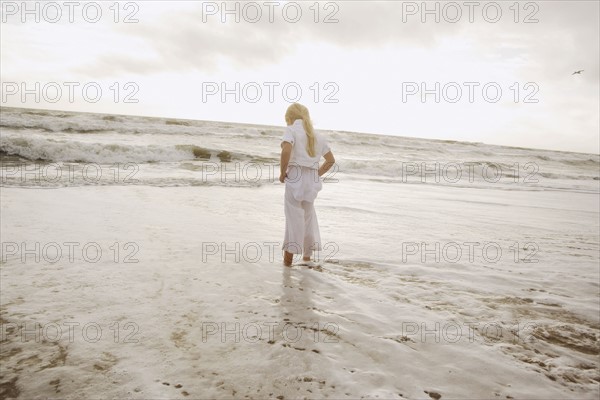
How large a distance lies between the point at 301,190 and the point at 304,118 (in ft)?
2.65

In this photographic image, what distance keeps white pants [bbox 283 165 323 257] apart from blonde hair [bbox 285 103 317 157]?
0.78ft

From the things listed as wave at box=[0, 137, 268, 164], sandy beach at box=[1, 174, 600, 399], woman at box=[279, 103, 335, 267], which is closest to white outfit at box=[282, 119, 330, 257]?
woman at box=[279, 103, 335, 267]

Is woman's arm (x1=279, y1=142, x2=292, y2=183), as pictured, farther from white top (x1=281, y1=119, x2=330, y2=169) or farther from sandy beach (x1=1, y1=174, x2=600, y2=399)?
sandy beach (x1=1, y1=174, x2=600, y2=399)

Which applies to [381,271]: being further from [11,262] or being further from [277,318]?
[11,262]

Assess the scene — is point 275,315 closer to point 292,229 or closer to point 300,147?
point 292,229

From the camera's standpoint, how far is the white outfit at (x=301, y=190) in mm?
4297

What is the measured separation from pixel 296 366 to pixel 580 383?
1.59 metres

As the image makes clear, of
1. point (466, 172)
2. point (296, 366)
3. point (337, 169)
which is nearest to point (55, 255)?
point (296, 366)

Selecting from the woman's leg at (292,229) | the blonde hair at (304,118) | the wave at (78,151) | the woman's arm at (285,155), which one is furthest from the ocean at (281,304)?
the wave at (78,151)

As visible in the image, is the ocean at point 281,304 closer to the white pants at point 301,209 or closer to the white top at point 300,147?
the white pants at point 301,209

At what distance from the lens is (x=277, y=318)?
9.36 ft

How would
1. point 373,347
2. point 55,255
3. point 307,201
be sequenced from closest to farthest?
point 373,347 → point 55,255 → point 307,201

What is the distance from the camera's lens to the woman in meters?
4.28

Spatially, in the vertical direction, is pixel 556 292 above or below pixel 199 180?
below
